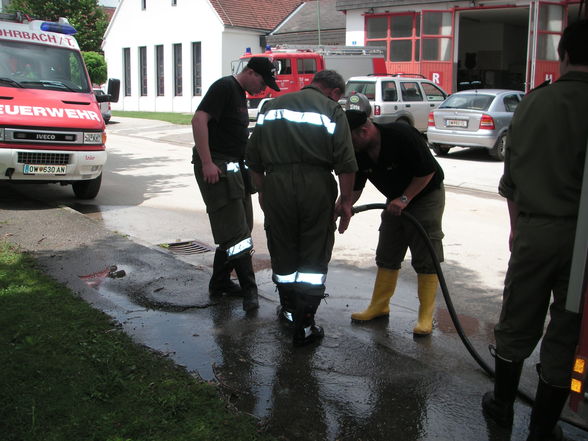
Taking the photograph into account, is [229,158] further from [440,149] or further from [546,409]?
[440,149]

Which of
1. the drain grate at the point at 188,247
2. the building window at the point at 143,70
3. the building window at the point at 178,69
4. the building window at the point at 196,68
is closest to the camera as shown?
the drain grate at the point at 188,247

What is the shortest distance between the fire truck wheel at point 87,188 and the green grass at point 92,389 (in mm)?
5486

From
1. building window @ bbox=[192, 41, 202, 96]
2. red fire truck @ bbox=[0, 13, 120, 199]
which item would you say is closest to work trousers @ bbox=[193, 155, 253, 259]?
red fire truck @ bbox=[0, 13, 120, 199]

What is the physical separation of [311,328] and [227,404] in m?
1.12

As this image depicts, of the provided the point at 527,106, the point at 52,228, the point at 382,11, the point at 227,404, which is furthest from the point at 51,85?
the point at 382,11

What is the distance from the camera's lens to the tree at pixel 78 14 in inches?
1612

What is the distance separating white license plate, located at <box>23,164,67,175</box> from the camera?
8703 millimetres

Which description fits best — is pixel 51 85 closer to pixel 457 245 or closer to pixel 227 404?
pixel 457 245

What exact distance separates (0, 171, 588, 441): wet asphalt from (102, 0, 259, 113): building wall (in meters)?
27.3

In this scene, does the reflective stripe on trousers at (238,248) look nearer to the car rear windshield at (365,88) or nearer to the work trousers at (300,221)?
the work trousers at (300,221)

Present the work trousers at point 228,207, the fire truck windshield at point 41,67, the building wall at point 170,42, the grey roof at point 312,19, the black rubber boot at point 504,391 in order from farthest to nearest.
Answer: the building wall at point 170,42 → the grey roof at point 312,19 → the fire truck windshield at point 41,67 → the work trousers at point 228,207 → the black rubber boot at point 504,391

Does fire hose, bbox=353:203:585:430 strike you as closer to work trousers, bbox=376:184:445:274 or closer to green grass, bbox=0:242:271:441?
work trousers, bbox=376:184:445:274

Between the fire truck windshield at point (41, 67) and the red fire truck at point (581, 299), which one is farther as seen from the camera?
the fire truck windshield at point (41, 67)

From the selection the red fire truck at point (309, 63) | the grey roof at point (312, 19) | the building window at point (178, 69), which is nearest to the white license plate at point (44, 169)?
the red fire truck at point (309, 63)
